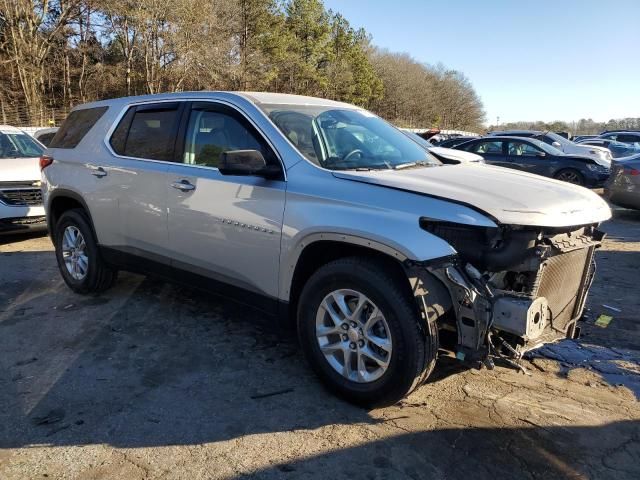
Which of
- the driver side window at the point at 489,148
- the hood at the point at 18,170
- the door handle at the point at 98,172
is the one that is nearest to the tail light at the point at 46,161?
the door handle at the point at 98,172

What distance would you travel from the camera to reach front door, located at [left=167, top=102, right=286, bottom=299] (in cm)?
341

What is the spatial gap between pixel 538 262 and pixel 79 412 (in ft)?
9.23

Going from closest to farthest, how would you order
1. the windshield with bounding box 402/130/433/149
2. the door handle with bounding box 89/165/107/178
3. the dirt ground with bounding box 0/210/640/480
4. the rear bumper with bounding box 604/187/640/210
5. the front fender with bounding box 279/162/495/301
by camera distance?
the dirt ground with bounding box 0/210/640/480, the front fender with bounding box 279/162/495/301, the door handle with bounding box 89/165/107/178, the windshield with bounding box 402/130/433/149, the rear bumper with bounding box 604/187/640/210

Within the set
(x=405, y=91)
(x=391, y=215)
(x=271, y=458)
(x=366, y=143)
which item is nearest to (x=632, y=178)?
(x=366, y=143)

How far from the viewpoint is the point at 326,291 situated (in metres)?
3.12

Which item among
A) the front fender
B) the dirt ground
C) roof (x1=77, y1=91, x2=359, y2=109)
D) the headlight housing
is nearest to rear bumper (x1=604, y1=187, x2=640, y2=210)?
the headlight housing

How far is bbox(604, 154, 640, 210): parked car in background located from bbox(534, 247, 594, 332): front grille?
741 centimetres

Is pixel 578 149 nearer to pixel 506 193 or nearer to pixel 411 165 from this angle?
pixel 411 165

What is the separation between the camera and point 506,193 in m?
2.99

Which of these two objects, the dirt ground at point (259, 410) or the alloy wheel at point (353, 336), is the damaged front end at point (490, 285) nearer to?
the alloy wheel at point (353, 336)

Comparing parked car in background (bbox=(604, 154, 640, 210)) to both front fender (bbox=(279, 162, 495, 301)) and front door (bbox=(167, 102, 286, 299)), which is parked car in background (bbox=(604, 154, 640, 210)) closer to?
front fender (bbox=(279, 162, 495, 301))

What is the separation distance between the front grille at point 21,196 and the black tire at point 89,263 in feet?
7.96

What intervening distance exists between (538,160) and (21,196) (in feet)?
39.3

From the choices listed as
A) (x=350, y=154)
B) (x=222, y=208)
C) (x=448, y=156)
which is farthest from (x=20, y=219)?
(x=448, y=156)
